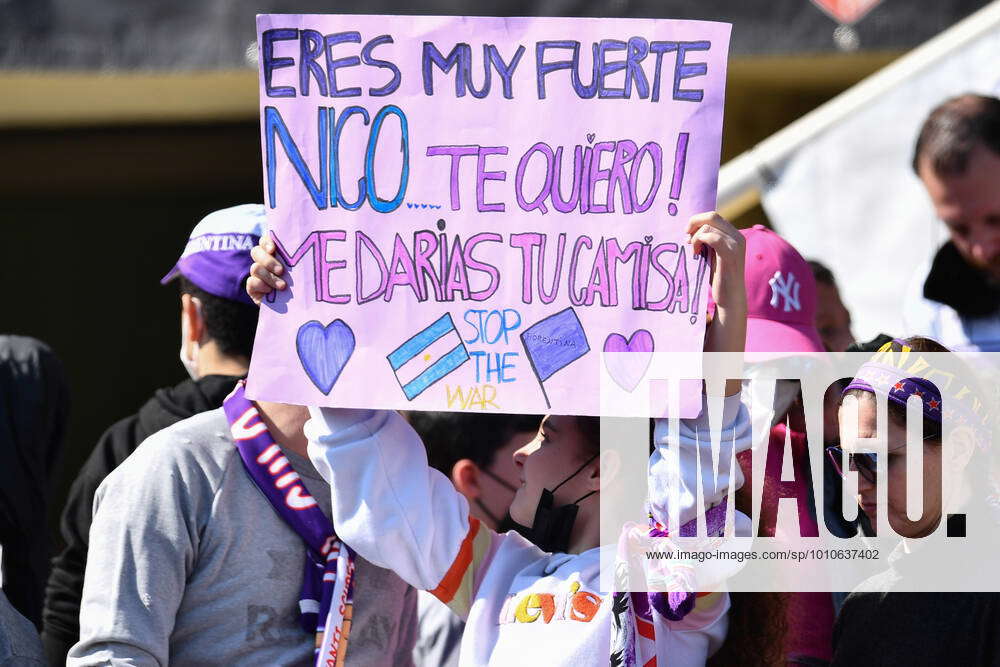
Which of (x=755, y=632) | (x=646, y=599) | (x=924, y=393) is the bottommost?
(x=755, y=632)

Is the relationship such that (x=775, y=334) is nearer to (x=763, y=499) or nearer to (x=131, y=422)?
(x=763, y=499)

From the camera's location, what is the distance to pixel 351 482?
7.33 ft

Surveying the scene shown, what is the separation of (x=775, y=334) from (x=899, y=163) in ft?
5.19

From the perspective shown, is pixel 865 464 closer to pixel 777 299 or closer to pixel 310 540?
pixel 777 299

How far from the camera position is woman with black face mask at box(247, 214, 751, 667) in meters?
2.19

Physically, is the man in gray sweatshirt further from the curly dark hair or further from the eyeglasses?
the eyeglasses

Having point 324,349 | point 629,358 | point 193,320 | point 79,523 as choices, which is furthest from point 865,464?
point 79,523

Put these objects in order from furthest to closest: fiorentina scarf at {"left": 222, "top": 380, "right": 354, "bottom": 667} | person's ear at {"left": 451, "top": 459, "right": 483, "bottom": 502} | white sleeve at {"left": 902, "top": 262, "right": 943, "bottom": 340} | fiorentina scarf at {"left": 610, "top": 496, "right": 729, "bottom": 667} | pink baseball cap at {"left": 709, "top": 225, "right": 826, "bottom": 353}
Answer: white sleeve at {"left": 902, "top": 262, "right": 943, "bottom": 340} → person's ear at {"left": 451, "top": 459, "right": 483, "bottom": 502} → pink baseball cap at {"left": 709, "top": 225, "right": 826, "bottom": 353} → fiorentina scarf at {"left": 222, "top": 380, "right": 354, "bottom": 667} → fiorentina scarf at {"left": 610, "top": 496, "right": 729, "bottom": 667}

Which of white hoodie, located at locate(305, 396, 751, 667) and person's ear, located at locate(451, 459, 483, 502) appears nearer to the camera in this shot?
white hoodie, located at locate(305, 396, 751, 667)

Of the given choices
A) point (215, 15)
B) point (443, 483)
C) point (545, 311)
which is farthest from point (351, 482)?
point (215, 15)

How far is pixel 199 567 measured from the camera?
226 cm

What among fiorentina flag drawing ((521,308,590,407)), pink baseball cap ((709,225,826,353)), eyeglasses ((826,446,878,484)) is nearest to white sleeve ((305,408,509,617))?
fiorentina flag drawing ((521,308,590,407))

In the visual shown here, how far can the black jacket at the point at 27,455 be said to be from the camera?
296 centimetres

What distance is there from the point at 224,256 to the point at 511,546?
2.47ft
